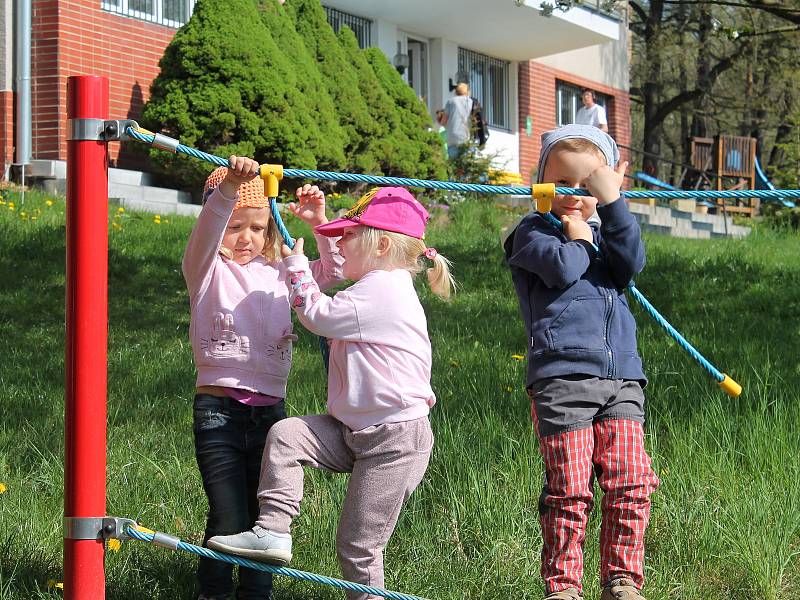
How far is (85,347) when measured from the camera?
8.89ft

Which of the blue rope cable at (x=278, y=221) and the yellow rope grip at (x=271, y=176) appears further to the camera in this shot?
the blue rope cable at (x=278, y=221)

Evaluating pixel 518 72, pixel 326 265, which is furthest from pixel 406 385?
pixel 518 72

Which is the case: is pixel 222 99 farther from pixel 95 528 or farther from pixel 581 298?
pixel 95 528

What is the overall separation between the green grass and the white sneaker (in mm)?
678

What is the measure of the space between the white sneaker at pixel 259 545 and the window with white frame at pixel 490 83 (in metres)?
17.1

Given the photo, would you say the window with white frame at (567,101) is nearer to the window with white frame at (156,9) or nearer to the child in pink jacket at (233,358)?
the window with white frame at (156,9)

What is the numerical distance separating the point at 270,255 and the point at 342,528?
0.88 m

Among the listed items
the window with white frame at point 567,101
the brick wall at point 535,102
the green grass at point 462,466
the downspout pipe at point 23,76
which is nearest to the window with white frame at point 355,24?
the brick wall at point 535,102

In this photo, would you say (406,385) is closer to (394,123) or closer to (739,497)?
(739,497)

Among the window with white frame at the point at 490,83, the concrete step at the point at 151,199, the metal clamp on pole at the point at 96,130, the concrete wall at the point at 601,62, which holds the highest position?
the concrete wall at the point at 601,62

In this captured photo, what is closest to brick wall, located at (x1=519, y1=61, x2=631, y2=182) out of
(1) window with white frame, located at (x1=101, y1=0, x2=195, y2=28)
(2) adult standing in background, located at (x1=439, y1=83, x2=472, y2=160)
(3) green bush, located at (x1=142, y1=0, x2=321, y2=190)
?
(2) adult standing in background, located at (x1=439, y1=83, x2=472, y2=160)

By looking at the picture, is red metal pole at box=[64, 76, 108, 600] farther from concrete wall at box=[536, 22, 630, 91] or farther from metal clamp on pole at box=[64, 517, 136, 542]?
concrete wall at box=[536, 22, 630, 91]

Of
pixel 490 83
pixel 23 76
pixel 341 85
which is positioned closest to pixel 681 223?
pixel 490 83

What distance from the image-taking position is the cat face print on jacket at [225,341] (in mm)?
3041
